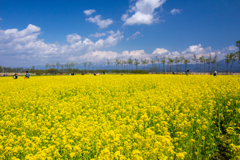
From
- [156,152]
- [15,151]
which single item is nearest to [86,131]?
[15,151]

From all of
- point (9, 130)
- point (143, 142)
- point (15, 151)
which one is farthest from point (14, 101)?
point (143, 142)

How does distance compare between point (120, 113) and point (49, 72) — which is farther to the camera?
point (49, 72)

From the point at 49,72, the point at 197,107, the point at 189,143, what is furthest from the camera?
the point at 49,72

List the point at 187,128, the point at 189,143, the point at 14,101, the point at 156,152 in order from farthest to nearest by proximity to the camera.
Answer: the point at 14,101, the point at 187,128, the point at 189,143, the point at 156,152

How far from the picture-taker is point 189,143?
177 inches

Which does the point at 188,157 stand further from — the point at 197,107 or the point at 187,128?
the point at 197,107

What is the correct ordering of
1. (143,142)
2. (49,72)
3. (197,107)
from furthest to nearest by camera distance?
(49,72) < (197,107) < (143,142)

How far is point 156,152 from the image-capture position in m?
3.53

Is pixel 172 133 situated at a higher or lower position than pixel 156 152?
lower

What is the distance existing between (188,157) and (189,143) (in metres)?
0.45

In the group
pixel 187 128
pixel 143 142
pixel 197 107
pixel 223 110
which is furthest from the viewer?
pixel 223 110

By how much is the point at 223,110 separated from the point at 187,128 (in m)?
4.06

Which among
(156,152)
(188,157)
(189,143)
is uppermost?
(156,152)

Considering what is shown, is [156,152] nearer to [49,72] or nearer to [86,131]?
[86,131]
